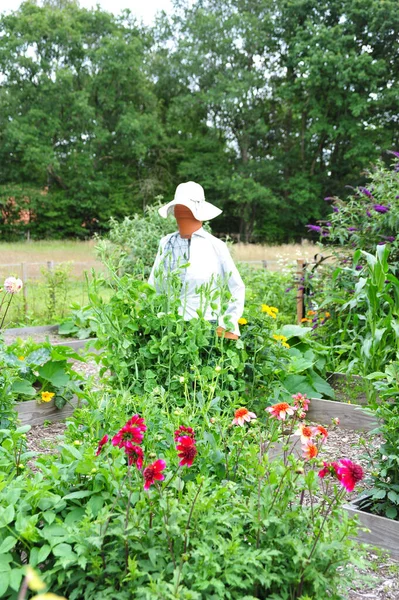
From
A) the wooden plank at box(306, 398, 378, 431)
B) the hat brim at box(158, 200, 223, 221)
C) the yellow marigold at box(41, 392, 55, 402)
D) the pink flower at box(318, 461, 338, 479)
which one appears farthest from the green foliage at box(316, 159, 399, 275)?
the pink flower at box(318, 461, 338, 479)

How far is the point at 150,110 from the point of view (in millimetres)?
28234

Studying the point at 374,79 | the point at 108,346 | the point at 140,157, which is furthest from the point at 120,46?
the point at 108,346

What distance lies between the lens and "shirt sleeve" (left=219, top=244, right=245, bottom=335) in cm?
334

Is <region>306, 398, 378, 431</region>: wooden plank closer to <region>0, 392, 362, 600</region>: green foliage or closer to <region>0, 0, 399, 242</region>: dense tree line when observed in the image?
<region>0, 392, 362, 600</region>: green foliage

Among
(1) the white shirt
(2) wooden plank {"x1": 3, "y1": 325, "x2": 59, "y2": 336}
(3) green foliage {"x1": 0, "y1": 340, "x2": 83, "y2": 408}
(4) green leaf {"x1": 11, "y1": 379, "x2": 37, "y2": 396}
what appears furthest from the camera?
(2) wooden plank {"x1": 3, "y1": 325, "x2": 59, "y2": 336}

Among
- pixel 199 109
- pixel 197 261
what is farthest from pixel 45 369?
pixel 199 109

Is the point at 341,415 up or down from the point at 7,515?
down

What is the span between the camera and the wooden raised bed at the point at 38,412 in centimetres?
377

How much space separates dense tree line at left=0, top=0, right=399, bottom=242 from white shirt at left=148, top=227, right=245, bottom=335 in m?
22.8

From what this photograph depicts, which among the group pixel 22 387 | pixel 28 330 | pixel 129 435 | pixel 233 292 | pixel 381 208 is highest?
pixel 381 208

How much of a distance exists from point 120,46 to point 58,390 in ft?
83.2

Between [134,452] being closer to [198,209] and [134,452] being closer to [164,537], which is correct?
[164,537]

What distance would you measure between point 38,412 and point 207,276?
1536mm

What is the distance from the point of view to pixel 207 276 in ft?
11.2
